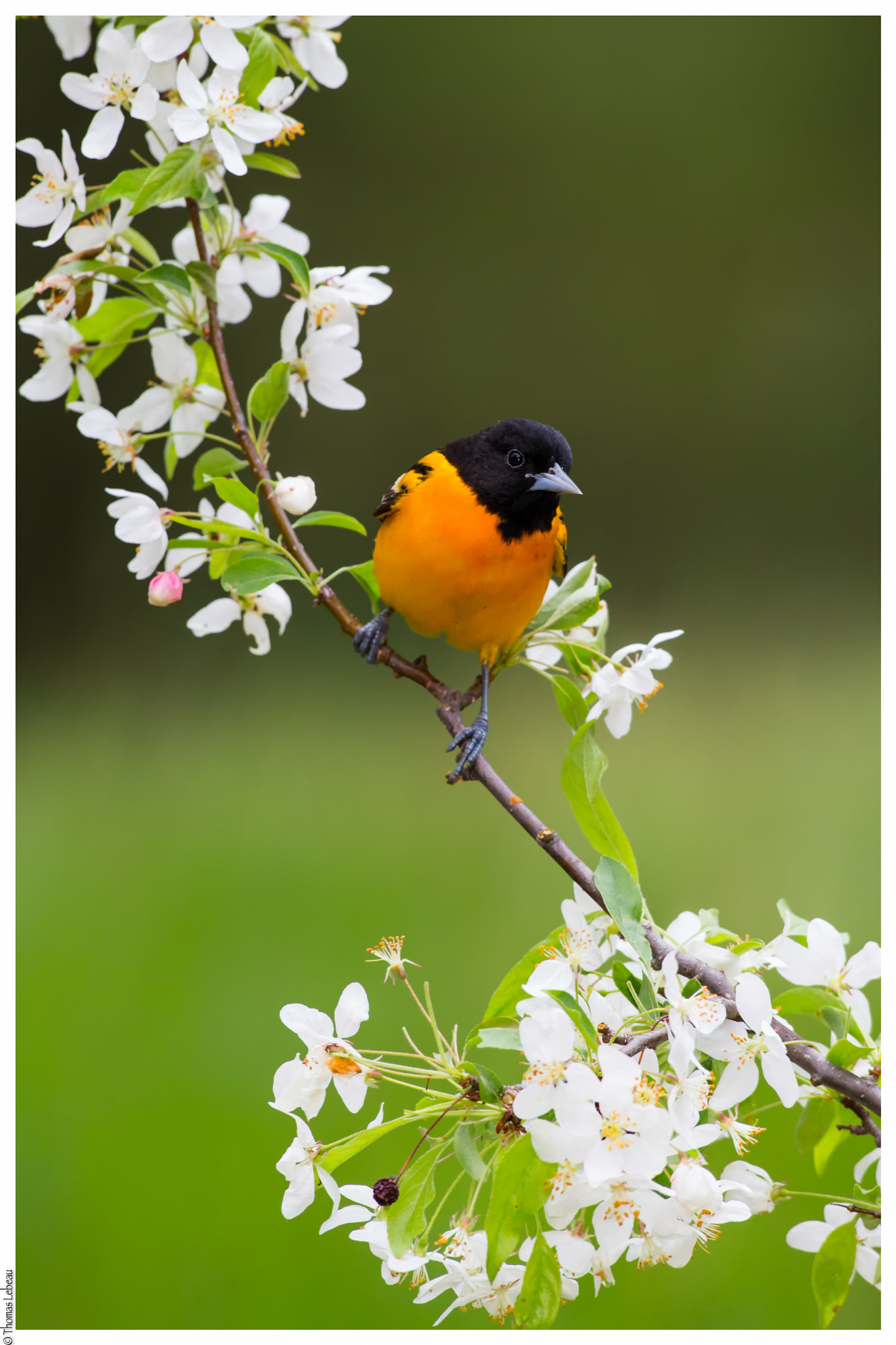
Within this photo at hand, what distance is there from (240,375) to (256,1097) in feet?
6.86

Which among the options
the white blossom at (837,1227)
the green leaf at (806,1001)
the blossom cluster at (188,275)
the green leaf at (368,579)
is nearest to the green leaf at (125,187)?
the blossom cluster at (188,275)

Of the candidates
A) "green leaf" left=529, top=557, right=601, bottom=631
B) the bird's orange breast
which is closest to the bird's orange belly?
the bird's orange breast

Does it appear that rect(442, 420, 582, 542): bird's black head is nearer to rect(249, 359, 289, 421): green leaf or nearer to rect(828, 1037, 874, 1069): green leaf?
rect(249, 359, 289, 421): green leaf

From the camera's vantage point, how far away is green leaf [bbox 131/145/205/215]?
2.44ft

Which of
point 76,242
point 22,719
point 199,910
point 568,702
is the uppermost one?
point 22,719

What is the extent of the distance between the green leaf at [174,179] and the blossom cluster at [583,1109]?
538mm

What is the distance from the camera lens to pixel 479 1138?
0.61 m

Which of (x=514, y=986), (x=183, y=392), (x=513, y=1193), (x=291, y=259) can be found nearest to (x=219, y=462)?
(x=183, y=392)

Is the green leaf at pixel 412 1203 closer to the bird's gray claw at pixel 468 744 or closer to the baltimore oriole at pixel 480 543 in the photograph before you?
the bird's gray claw at pixel 468 744

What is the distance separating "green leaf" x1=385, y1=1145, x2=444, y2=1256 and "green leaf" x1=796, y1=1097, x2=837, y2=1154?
247mm

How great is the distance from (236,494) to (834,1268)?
2.09 feet

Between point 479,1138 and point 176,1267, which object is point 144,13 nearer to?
point 479,1138

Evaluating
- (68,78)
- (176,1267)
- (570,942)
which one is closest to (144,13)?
(68,78)

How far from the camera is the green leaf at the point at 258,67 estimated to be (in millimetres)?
761
